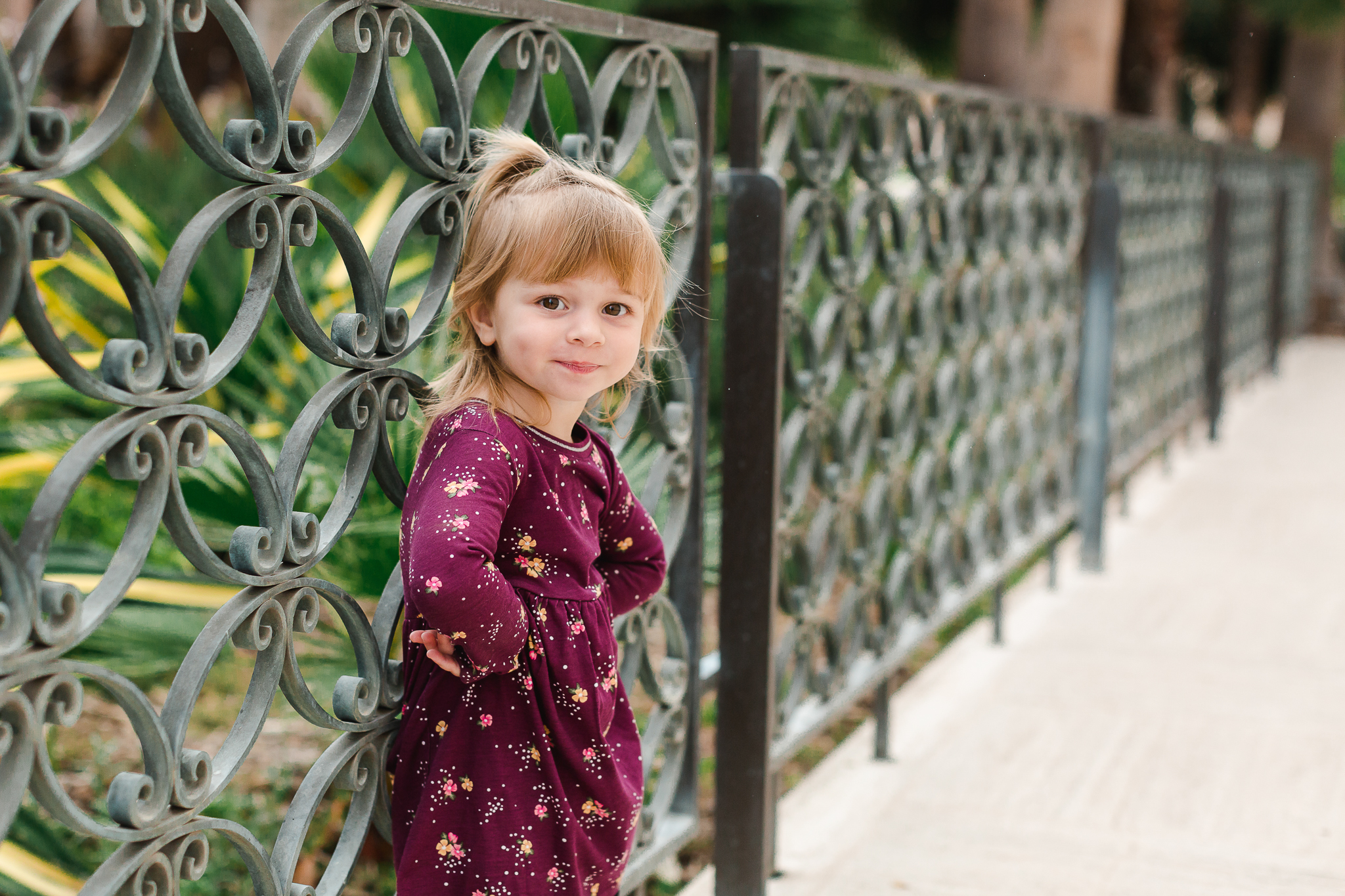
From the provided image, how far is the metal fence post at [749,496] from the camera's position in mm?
2162

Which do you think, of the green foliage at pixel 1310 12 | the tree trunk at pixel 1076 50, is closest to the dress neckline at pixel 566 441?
the tree trunk at pixel 1076 50

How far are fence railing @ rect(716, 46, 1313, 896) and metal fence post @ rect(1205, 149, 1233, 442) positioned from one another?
1180mm

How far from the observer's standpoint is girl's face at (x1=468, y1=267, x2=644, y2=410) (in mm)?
1425

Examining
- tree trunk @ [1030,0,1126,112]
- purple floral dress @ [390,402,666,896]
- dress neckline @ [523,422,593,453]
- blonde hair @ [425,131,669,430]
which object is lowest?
purple floral dress @ [390,402,666,896]

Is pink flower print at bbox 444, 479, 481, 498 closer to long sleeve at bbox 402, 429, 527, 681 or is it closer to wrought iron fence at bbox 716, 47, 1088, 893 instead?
long sleeve at bbox 402, 429, 527, 681

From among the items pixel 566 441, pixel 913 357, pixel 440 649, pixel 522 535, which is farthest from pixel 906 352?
pixel 440 649

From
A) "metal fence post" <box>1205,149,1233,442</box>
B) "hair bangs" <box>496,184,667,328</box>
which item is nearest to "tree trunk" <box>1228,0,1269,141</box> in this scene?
"metal fence post" <box>1205,149,1233,442</box>

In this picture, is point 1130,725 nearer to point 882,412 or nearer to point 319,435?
point 882,412

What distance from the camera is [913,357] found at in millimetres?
3074

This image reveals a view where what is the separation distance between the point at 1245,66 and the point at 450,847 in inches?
638

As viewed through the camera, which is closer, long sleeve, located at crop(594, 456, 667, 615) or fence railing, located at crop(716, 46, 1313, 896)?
long sleeve, located at crop(594, 456, 667, 615)

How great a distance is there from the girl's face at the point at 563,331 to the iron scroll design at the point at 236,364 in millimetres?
100

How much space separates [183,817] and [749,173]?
1338 mm

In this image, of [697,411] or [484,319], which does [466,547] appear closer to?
[484,319]
